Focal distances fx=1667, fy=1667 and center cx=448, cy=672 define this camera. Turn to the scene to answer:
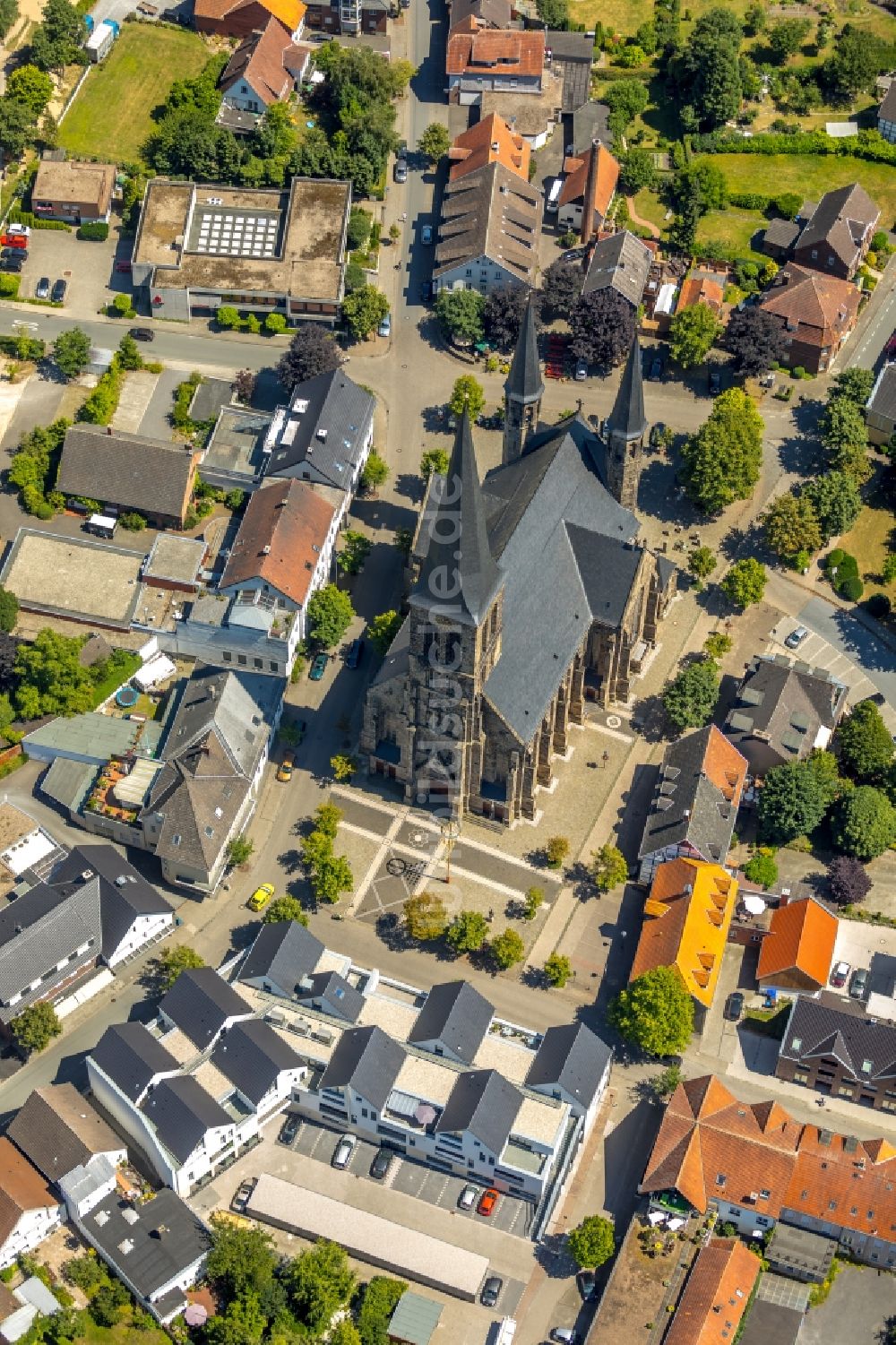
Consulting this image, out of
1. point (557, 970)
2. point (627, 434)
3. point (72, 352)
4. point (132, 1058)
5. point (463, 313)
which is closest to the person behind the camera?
point (132, 1058)

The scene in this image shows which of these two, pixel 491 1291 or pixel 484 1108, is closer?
pixel 491 1291

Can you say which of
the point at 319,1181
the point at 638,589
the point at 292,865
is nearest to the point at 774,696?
the point at 638,589

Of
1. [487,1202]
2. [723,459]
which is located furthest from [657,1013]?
[723,459]

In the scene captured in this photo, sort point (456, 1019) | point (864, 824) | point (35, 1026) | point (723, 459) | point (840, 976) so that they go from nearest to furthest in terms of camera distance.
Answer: point (456, 1019)
point (35, 1026)
point (840, 976)
point (864, 824)
point (723, 459)

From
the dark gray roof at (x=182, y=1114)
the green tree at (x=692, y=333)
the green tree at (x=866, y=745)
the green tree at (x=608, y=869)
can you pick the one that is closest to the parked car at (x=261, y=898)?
the dark gray roof at (x=182, y=1114)

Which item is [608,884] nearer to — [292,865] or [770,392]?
[292,865]

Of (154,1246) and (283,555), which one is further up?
(283,555)

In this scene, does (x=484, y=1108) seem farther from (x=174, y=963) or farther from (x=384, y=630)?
(x=384, y=630)

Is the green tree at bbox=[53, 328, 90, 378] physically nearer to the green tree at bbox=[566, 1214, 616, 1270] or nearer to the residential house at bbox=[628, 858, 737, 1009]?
the residential house at bbox=[628, 858, 737, 1009]
